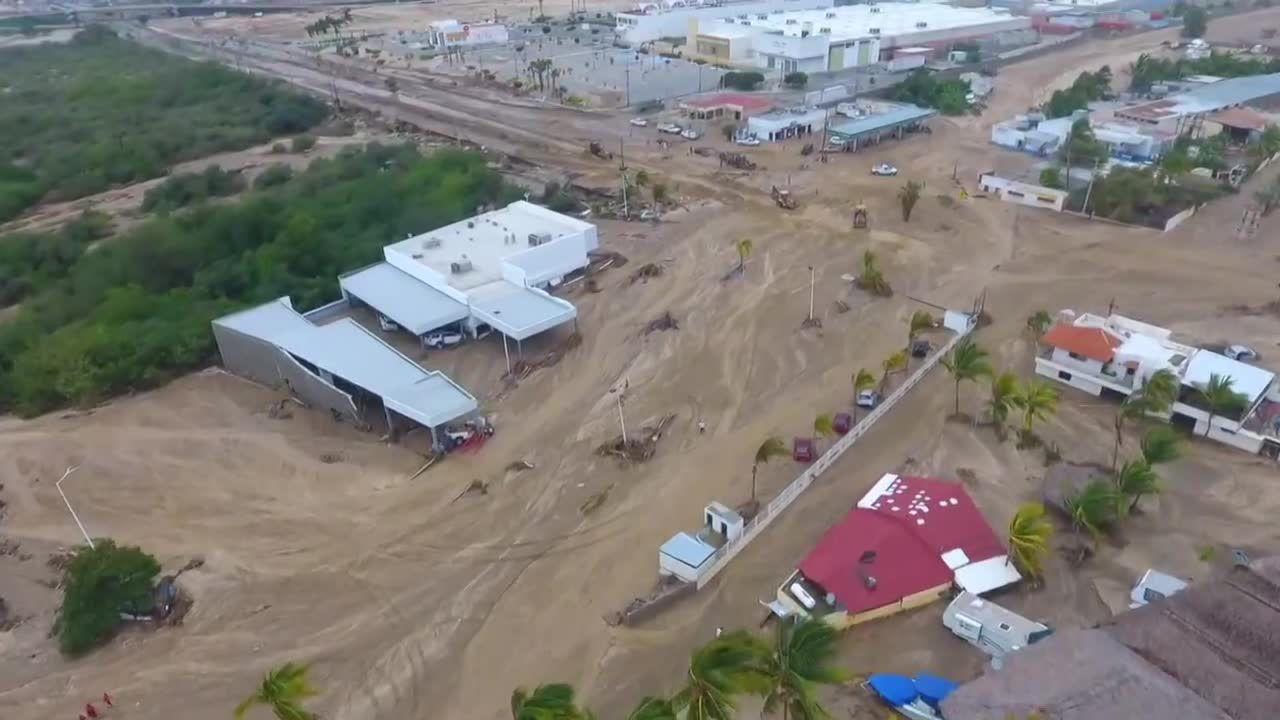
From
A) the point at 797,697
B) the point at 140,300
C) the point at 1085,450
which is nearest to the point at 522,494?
the point at 797,697

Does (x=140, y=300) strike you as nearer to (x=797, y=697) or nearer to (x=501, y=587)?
(x=501, y=587)

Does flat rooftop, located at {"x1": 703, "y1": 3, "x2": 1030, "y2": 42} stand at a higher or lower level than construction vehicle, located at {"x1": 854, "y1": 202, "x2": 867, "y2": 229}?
higher

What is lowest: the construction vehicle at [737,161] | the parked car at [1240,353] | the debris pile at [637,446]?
the debris pile at [637,446]

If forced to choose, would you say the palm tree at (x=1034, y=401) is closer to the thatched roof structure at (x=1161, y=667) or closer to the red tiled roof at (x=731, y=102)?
the thatched roof structure at (x=1161, y=667)

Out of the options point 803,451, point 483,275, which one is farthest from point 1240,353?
point 483,275

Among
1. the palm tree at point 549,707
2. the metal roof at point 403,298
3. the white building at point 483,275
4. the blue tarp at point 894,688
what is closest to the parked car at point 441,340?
the white building at point 483,275

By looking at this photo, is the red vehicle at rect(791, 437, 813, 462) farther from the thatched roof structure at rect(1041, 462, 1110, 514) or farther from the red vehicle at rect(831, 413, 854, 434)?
the thatched roof structure at rect(1041, 462, 1110, 514)

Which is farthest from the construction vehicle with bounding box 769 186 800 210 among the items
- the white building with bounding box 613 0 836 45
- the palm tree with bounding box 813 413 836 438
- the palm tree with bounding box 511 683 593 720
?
the white building with bounding box 613 0 836 45
